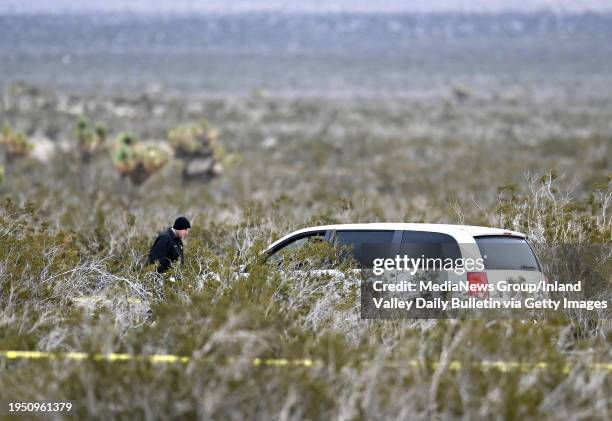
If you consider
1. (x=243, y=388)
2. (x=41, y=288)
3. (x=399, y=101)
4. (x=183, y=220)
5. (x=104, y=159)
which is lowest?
(x=243, y=388)

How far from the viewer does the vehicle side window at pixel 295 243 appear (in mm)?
12039

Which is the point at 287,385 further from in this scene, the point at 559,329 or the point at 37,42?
the point at 37,42

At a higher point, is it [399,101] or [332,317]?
[399,101]

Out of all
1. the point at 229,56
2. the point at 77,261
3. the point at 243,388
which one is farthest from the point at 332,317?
the point at 229,56

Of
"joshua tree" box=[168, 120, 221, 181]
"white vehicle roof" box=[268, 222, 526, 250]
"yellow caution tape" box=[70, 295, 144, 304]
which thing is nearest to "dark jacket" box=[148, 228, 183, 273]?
"yellow caution tape" box=[70, 295, 144, 304]

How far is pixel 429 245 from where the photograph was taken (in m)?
10.7

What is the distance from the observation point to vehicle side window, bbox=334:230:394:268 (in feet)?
37.2

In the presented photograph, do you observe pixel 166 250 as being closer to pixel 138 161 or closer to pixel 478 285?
pixel 478 285

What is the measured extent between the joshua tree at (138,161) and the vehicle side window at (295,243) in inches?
815

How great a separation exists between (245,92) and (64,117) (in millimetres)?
32586

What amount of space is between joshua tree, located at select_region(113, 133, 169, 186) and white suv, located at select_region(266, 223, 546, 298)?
21548mm

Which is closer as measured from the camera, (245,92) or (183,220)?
(183,220)

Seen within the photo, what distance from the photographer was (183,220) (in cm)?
1288

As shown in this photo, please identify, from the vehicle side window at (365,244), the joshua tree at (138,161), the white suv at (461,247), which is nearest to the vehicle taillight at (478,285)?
the white suv at (461,247)
